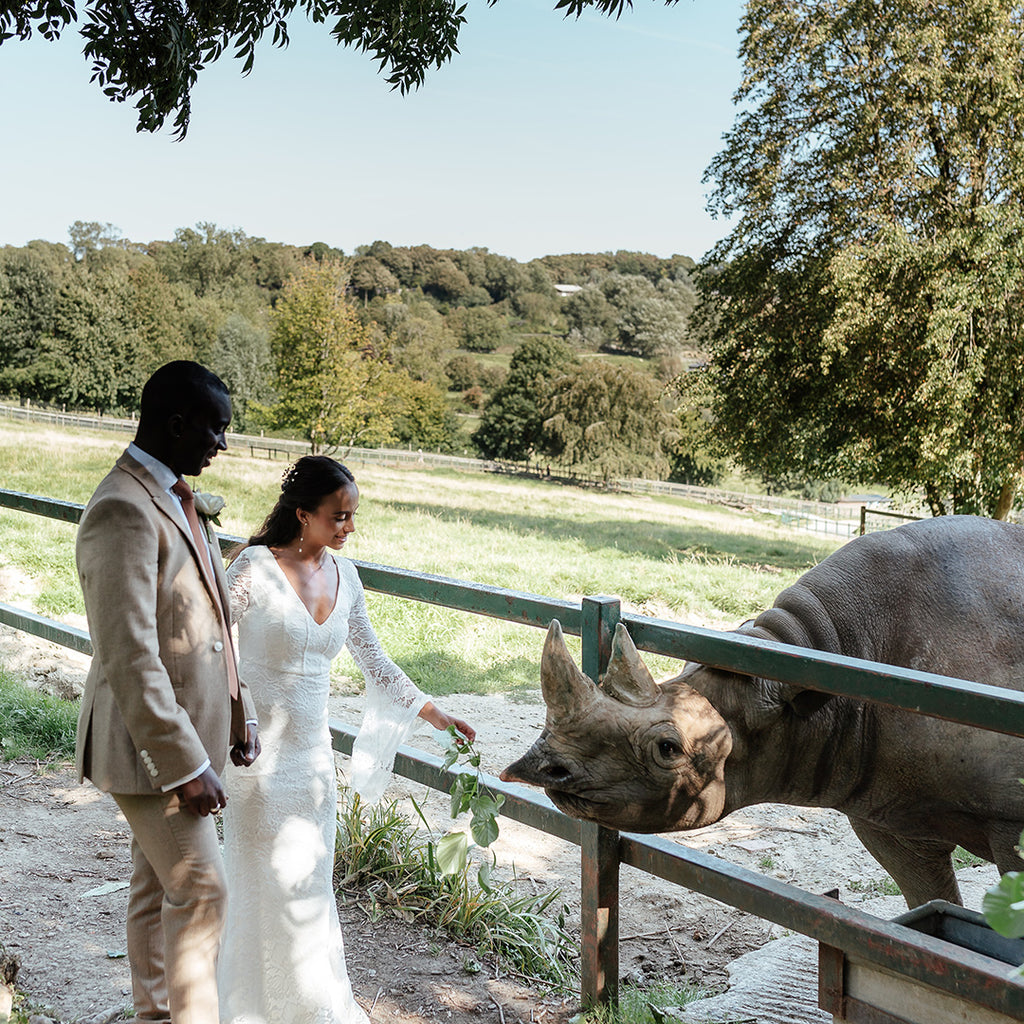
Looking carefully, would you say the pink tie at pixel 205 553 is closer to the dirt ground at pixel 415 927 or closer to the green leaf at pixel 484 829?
the green leaf at pixel 484 829

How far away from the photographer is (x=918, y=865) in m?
3.31

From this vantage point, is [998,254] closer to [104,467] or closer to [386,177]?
[104,467]

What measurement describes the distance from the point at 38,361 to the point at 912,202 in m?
50.1

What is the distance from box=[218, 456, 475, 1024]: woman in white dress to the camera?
2.80 meters

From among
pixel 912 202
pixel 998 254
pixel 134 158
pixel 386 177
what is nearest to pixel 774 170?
pixel 912 202

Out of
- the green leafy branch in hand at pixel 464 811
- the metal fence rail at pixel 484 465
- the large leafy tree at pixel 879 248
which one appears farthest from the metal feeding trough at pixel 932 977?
the metal fence rail at pixel 484 465

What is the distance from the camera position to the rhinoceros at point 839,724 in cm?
246

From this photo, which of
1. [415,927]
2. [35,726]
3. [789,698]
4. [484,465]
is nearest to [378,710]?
[415,927]

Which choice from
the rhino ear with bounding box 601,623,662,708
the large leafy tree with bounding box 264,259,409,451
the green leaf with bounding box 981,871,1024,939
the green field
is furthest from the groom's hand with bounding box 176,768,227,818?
the large leafy tree with bounding box 264,259,409,451

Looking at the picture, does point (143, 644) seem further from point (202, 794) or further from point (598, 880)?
point (598, 880)

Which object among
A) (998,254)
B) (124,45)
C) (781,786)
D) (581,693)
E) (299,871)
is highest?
(998,254)

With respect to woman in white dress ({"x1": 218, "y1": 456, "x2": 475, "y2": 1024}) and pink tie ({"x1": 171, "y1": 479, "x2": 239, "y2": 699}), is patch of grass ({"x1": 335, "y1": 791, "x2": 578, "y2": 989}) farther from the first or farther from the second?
pink tie ({"x1": 171, "y1": 479, "x2": 239, "y2": 699})

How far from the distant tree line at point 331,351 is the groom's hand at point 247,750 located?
19.6m

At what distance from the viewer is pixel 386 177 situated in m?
114
